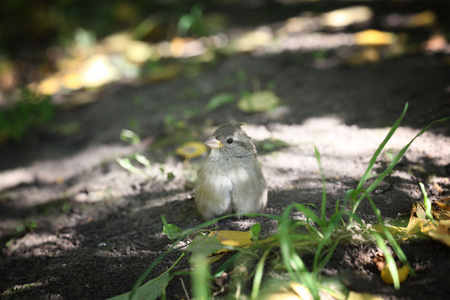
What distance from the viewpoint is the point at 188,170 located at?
344cm

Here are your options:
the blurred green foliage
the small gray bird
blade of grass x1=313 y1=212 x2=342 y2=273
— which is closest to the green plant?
blade of grass x1=313 y1=212 x2=342 y2=273

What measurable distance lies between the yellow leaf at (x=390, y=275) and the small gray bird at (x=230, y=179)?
0.88 m

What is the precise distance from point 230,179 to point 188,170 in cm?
103

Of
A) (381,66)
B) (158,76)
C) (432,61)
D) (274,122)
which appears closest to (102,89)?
(158,76)

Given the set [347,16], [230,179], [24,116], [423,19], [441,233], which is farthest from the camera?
[347,16]

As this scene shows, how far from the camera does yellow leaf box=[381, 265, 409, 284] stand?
1.87m

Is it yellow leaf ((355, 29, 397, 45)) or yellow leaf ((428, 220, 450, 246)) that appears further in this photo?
yellow leaf ((355, 29, 397, 45))

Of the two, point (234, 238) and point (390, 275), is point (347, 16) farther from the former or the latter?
point (390, 275)

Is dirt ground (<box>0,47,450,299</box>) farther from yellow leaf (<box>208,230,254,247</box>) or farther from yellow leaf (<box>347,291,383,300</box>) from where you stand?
yellow leaf (<box>208,230,254,247</box>)

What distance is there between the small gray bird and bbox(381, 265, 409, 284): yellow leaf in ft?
2.90

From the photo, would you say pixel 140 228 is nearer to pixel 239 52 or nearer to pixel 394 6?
pixel 239 52

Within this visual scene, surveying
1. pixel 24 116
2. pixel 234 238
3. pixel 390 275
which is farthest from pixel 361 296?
pixel 24 116

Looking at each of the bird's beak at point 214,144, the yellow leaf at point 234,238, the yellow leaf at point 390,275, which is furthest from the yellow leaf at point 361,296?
the bird's beak at point 214,144

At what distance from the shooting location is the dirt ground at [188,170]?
90.1 inches
